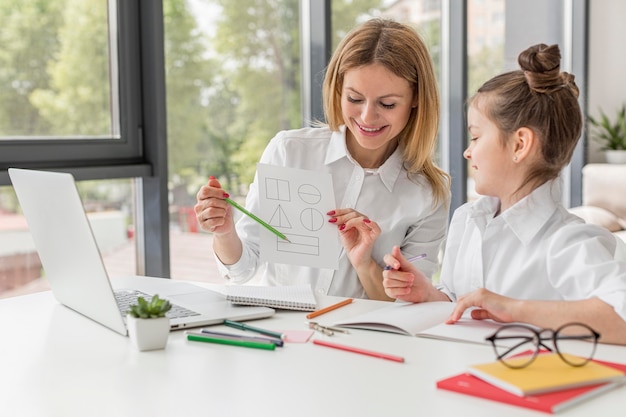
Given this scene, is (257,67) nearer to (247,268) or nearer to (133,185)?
(133,185)

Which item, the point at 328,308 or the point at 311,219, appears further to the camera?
the point at 311,219

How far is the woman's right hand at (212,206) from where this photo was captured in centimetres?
165

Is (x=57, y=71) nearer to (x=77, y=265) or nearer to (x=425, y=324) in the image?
(x=77, y=265)

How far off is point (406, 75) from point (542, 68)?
18.7 inches

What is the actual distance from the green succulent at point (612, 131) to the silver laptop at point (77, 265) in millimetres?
4092

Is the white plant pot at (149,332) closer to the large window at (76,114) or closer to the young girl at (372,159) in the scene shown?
the young girl at (372,159)

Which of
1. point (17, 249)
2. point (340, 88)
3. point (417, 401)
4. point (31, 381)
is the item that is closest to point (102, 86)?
point (17, 249)

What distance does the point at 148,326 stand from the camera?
1208mm

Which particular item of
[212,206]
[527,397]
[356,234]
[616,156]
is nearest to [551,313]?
[527,397]

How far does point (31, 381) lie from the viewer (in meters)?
1.08

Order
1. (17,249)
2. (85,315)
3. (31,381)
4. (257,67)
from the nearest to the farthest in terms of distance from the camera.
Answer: (31,381), (85,315), (17,249), (257,67)

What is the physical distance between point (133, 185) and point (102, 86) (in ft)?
1.19

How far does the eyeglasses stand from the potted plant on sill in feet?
13.2

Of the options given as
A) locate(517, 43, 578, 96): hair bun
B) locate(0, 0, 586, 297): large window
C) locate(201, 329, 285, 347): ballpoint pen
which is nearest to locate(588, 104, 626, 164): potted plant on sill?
locate(0, 0, 586, 297): large window
